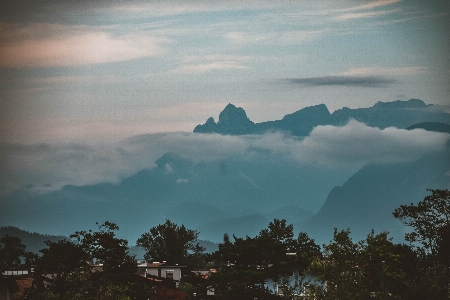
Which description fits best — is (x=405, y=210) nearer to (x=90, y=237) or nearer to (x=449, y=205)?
(x=449, y=205)

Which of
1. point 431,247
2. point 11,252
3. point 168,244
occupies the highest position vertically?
point 11,252

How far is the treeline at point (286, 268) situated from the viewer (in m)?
42.8

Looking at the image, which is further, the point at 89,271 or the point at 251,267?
the point at 251,267

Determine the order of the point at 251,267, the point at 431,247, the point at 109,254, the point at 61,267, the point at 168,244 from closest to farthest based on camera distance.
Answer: the point at 61,267
the point at 109,254
the point at 251,267
the point at 431,247
the point at 168,244

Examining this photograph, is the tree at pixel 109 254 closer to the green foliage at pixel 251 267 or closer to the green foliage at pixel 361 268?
the green foliage at pixel 251 267

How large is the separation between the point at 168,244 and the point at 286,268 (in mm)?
90568

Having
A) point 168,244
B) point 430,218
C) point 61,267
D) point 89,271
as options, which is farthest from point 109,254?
point 168,244

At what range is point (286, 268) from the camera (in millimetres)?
54594

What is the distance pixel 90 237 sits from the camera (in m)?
49.7

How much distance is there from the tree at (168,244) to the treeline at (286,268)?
80.6 m

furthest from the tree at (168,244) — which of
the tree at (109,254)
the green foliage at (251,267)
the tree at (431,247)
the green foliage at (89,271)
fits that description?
the green foliage at (89,271)

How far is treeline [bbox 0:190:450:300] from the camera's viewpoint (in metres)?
42.8

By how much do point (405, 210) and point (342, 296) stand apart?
2657 centimetres

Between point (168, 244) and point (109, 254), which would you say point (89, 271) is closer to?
point (109, 254)
